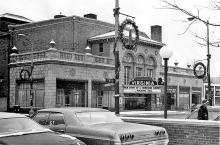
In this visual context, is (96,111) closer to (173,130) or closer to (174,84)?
(173,130)

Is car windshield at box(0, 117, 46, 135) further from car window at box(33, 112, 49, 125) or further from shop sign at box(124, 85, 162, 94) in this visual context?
shop sign at box(124, 85, 162, 94)

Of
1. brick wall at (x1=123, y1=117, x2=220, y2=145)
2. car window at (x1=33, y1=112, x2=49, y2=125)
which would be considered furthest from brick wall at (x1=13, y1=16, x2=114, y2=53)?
car window at (x1=33, y1=112, x2=49, y2=125)

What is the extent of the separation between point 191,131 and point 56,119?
13.4 ft

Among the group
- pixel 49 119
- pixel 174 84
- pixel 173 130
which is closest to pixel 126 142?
pixel 49 119

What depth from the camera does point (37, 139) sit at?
7871 mm

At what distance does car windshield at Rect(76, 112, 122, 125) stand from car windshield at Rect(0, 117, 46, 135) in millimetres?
1546

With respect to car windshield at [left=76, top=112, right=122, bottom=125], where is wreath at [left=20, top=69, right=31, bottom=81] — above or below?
above

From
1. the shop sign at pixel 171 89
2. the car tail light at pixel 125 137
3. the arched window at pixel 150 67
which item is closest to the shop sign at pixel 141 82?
the arched window at pixel 150 67

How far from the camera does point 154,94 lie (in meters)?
50.2

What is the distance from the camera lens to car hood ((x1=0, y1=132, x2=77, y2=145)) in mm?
7586

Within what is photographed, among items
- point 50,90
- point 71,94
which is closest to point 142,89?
point 71,94

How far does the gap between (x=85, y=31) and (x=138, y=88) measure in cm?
961

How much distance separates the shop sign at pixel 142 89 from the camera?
153 feet

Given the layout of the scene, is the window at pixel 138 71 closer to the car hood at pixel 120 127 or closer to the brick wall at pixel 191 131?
the brick wall at pixel 191 131
